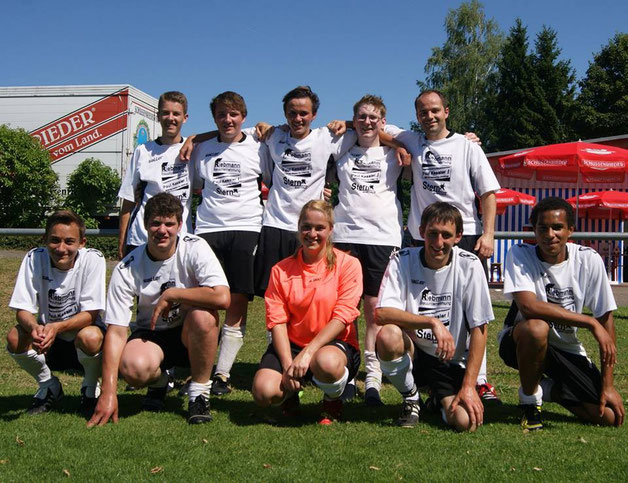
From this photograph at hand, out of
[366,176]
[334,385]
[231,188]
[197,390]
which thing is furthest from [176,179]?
[334,385]

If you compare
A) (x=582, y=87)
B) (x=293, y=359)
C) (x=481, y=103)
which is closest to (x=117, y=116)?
(x=293, y=359)

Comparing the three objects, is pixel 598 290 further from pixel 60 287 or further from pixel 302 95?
pixel 60 287

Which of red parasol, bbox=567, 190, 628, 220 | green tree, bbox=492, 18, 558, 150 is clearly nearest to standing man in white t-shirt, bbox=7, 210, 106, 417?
red parasol, bbox=567, 190, 628, 220

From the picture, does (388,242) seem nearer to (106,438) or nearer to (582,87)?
(106,438)

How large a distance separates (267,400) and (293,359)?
0.32 m

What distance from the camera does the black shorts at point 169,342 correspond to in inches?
170

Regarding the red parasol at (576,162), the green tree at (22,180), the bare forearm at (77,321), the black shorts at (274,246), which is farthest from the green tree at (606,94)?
the bare forearm at (77,321)

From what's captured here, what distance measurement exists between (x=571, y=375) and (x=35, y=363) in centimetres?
349

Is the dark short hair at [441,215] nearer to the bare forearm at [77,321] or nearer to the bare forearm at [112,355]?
the bare forearm at [112,355]

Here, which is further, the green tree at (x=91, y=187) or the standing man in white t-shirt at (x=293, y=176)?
the green tree at (x=91, y=187)

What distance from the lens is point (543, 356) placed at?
401 cm

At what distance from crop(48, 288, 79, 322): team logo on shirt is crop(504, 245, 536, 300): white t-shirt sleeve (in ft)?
9.26

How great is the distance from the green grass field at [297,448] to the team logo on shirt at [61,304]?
25.4 inches

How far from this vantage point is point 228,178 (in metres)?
5.10
